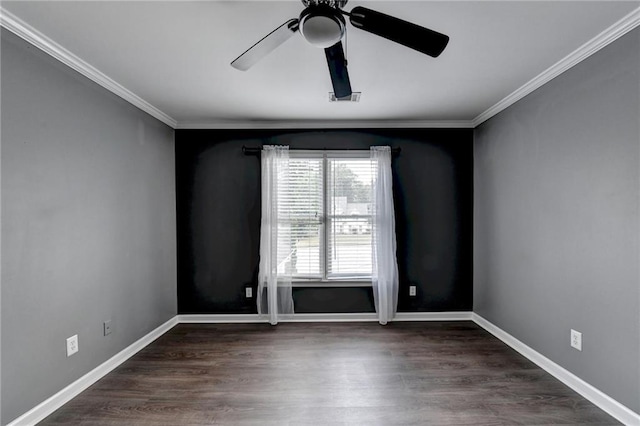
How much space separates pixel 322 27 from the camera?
1342mm

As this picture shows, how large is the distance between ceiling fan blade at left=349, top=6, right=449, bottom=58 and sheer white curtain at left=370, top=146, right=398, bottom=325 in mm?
2384

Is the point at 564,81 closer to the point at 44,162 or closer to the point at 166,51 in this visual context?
the point at 166,51

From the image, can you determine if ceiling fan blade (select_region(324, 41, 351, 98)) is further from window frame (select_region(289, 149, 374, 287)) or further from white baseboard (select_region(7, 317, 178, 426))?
white baseboard (select_region(7, 317, 178, 426))

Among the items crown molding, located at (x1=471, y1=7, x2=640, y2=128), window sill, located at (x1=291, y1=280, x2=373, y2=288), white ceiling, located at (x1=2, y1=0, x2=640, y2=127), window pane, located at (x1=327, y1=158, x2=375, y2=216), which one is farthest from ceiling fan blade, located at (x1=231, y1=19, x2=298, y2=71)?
window sill, located at (x1=291, y1=280, x2=373, y2=288)

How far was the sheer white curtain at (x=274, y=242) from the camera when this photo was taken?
379 centimetres

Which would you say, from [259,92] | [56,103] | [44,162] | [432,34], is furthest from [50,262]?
[432,34]

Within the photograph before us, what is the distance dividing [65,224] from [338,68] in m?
2.12

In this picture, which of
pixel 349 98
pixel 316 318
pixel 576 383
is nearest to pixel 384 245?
pixel 316 318

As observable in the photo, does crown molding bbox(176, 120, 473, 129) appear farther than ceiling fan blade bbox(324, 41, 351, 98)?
Yes

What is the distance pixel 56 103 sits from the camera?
7.23 feet

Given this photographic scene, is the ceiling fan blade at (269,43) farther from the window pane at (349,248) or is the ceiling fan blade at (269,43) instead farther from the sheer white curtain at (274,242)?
the window pane at (349,248)

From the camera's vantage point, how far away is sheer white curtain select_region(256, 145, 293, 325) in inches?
149

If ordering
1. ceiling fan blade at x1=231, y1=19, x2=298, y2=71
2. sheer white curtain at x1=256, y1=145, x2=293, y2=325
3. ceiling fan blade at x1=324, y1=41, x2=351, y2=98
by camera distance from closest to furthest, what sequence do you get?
ceiling fan blade at x1=231, y1=19, x2=298, y2=71
ceiling fan blade at x1=324, y1=41, x2=351, y2=98
sheer white curtain at x1=256, y1=145, x2=293, y2=325

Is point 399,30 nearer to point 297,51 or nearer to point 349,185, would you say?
point 297,51
